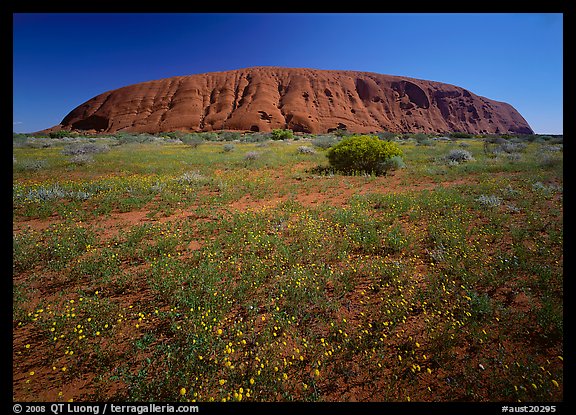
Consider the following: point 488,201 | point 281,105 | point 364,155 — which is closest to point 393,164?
point 364,155

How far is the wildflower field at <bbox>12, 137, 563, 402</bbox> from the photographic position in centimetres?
249

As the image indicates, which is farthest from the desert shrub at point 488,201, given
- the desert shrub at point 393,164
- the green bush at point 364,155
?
the desert shrub at point 393,164

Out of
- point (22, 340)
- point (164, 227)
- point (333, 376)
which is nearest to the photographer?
point (333, 376)

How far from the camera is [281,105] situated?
258ft

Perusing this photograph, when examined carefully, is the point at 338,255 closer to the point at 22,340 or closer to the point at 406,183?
the point at 22,340

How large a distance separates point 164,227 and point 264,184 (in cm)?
515

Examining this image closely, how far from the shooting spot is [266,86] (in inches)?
3226

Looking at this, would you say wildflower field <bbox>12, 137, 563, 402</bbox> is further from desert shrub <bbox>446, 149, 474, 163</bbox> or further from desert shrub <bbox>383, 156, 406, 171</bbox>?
desert shrub <bbox>446, 149, 474, 163</bbox>

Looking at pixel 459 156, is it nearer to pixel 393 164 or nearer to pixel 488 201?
pixel 393 164

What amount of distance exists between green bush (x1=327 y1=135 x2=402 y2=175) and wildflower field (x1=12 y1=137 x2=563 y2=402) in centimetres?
623

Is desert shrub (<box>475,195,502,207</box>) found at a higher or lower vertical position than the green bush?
lower

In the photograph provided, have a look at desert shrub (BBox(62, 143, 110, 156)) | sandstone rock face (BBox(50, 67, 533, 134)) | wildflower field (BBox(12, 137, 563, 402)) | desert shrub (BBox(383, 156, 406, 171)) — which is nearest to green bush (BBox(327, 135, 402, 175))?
desert shrub (BBox(383, 156, 406, 171))

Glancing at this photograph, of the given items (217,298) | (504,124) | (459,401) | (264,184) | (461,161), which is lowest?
(459,401)
